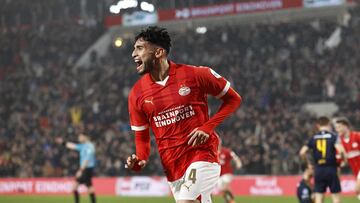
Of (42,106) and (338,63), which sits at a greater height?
(338,63)

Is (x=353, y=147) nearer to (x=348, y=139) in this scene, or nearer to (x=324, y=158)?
(x=348, y=139)

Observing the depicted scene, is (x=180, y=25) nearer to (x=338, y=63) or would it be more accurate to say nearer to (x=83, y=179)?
(x=338, y=63)

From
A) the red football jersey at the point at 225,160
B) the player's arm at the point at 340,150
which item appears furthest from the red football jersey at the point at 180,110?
Answer: the red football jersey at the point at 225,160

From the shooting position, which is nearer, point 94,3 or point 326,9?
point 326,9

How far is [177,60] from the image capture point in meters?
36.7

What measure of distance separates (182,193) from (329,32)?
27867mm

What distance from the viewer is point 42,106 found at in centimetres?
3609

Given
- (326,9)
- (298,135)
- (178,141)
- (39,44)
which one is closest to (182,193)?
(178,141)

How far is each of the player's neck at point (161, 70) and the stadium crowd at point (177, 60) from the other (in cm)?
1870

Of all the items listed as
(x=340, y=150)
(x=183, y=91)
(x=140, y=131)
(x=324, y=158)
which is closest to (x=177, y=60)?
(x=324, y=158)

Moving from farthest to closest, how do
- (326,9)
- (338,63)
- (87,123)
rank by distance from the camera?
1. (326,9)
2. (87,123)
3. (338,63)

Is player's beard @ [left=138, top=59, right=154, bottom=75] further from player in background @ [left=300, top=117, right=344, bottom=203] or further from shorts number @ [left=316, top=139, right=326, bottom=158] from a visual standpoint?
shorts number @ [left=316, top=139, right=326, bottom=158]

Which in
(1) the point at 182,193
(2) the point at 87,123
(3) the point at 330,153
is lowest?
(2) the point at 87,123

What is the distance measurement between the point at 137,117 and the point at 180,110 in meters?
0.49
